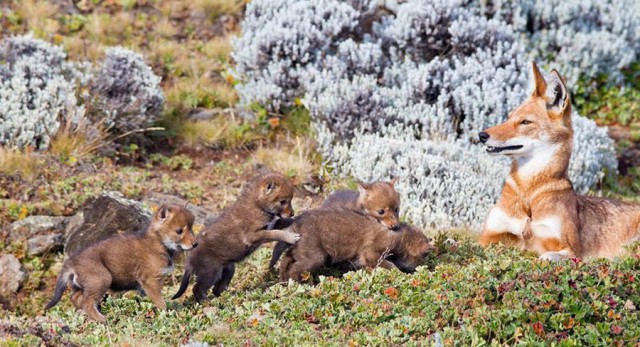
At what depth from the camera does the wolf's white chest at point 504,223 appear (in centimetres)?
934

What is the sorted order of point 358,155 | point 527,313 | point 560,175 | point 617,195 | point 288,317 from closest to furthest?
point 527,313
point 288,317
point 560,175
point 358,155
point 617,195

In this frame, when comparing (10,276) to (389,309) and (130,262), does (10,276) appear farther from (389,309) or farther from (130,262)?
(389,309)

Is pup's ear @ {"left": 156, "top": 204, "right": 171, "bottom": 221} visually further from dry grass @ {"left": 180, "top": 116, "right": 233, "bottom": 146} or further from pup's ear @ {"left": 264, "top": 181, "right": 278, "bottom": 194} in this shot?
dry grass @ {"left": 180, "top": 116, "right": 233, "bottom": 146}

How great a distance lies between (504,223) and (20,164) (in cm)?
659

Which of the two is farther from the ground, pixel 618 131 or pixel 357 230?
pixel 357 230

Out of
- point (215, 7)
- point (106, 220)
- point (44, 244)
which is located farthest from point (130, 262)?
point (215, 7)

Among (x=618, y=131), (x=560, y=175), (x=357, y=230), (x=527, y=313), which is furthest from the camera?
(x=618, y=131)

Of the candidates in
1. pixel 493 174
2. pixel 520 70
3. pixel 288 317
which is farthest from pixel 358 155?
pixel 288 317

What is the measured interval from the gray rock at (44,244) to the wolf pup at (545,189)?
5479 mm

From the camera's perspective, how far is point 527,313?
6.96m

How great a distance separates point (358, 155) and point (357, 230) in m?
4.82

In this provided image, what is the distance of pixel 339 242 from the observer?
8.36 m

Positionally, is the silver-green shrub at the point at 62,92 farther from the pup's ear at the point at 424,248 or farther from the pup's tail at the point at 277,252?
the pup's ear at the point at 424,248

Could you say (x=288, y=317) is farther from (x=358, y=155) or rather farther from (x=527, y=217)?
(x=358, y=155)
